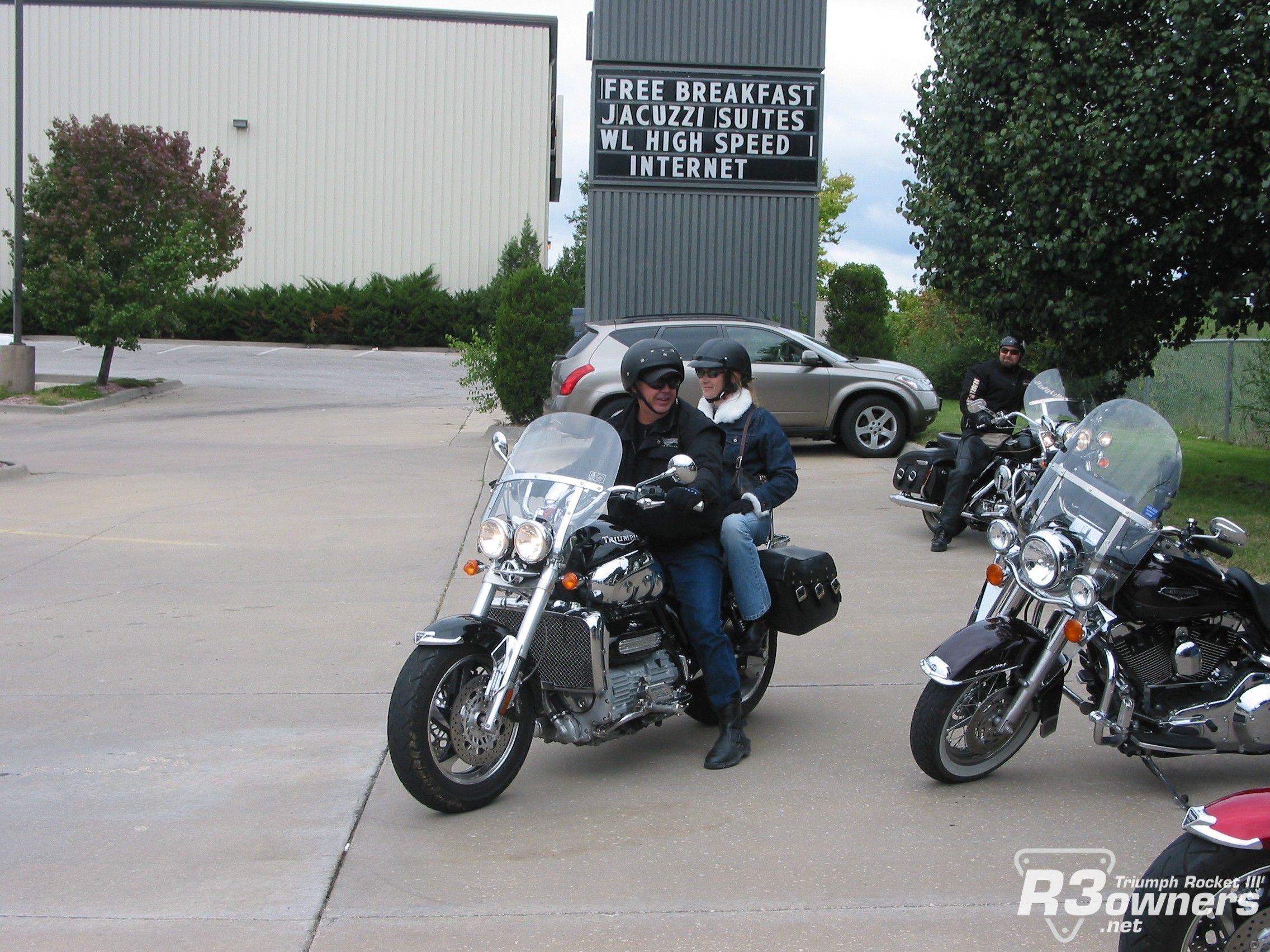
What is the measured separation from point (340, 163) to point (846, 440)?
3316 cm

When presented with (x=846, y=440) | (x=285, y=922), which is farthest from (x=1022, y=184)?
(x=285, y=922)

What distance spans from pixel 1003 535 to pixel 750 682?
1.45m

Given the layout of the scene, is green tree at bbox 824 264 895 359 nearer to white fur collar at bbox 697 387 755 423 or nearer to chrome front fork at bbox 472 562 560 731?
white fur collar at bbox 697 387 755 423

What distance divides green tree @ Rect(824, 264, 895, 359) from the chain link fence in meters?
3.78

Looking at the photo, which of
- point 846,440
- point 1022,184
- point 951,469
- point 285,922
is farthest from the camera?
point 846,440

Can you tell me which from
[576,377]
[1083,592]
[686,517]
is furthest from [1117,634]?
[576,377]

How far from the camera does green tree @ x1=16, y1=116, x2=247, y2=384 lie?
22688 millimetres

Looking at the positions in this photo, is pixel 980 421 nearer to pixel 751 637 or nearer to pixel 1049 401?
pixel 1049 401

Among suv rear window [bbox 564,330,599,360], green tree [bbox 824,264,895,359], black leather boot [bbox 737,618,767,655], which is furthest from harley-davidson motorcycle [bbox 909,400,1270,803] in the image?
green tree [bbox 824,264,895,359]

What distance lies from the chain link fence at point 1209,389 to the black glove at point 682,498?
43.9ft

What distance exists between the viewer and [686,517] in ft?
16.5

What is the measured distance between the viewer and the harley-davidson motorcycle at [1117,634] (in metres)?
4.59

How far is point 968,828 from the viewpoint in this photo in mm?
4496

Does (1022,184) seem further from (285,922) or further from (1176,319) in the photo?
(285,922)
